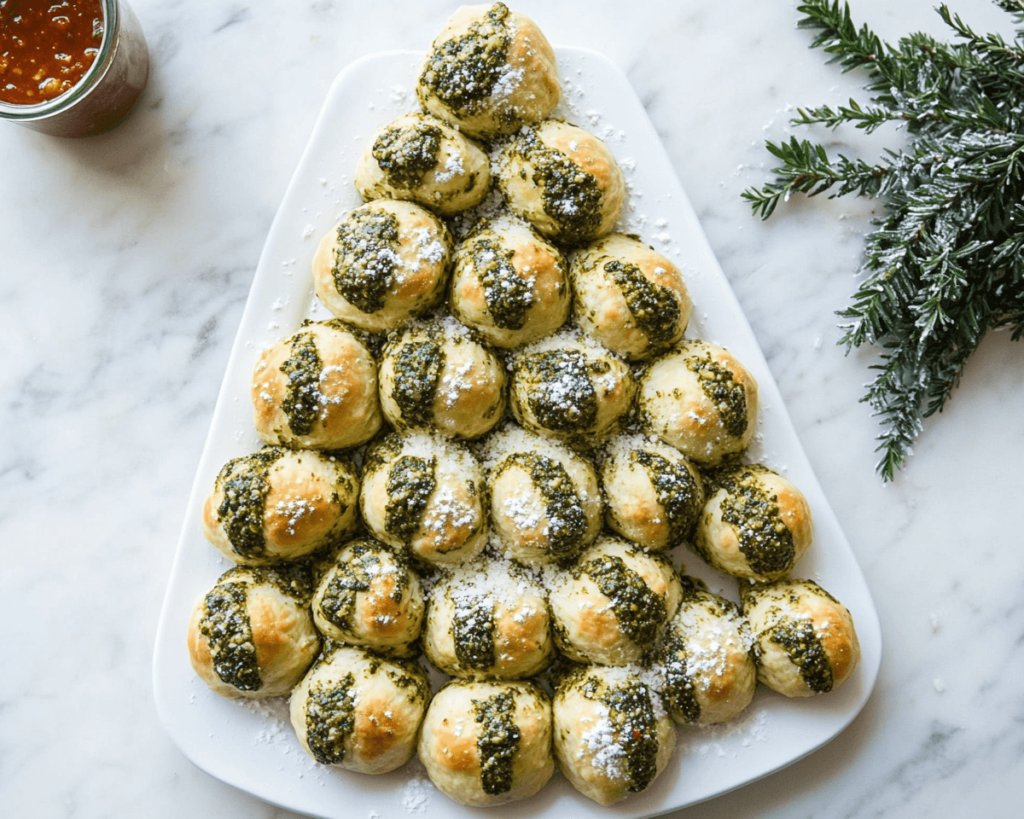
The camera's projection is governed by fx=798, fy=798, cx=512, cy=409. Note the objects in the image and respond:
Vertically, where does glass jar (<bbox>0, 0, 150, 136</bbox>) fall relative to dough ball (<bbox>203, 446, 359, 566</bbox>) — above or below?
above

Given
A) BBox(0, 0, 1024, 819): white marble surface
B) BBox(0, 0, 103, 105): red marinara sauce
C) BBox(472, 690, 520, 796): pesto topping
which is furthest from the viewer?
BBox(0, 0, 1024, 819): white marble surface

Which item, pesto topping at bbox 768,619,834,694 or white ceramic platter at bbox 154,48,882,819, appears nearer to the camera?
pesto topping at bbox 768,619,834,694

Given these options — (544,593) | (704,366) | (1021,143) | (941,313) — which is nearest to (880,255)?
(941,313)

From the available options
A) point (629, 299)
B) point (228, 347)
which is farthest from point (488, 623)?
point (228, 347)

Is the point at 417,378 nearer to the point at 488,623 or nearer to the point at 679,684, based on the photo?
the point at 488,623

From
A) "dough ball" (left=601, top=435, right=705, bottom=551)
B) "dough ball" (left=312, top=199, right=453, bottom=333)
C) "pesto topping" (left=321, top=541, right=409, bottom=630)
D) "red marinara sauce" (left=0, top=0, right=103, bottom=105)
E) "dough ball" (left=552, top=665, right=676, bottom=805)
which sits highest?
"red marinara sauce" (left=0, top=0, right=103, bottom=105)

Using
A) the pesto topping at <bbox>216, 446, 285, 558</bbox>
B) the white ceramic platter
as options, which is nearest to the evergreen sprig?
the white ceramic platter

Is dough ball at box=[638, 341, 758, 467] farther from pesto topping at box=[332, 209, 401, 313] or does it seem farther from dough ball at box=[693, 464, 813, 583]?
pesto topping at box=[332, 209, 401, 313]

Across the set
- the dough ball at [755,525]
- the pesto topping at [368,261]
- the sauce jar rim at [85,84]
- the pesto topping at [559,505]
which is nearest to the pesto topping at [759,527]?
the dough ball at [755,525]
